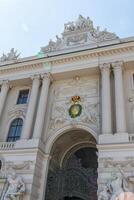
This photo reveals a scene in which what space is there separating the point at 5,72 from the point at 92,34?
7700 mm

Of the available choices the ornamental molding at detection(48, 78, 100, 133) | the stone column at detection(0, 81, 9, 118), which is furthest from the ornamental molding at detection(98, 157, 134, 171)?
the stone column at detection(0, 81, 9, 118)

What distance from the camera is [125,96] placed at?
1659cm

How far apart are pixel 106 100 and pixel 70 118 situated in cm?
286

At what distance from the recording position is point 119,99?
15.7 metres

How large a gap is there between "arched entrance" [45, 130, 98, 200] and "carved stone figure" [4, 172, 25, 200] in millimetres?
2281

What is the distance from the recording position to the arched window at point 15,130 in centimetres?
1795

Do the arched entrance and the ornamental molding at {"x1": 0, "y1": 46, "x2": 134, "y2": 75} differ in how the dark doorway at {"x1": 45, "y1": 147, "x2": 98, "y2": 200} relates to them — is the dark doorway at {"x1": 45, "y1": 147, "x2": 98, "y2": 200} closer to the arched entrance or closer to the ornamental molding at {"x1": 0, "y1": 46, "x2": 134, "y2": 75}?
the arched entrance

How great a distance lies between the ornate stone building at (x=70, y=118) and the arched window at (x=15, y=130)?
0.04 metres

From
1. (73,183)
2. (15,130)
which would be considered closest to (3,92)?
(15,130)

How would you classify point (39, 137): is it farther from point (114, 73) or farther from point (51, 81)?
point (114, 73)

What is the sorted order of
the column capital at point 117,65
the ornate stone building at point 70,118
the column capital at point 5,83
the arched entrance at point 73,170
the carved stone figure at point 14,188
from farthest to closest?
the column capital at point 5,83, the column capital at point 117,65, the arched entrance at point 73,170, the ornate stone building at point 70,118, the carved stone figure at point 14,188

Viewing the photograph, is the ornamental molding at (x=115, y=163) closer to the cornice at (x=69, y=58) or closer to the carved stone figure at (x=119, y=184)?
the carved stone figure at (x=119, y=184)

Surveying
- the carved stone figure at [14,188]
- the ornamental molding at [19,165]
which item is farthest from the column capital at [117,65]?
the carved stone figure at [14,188]

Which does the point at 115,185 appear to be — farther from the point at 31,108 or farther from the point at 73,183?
the point at 31,108
